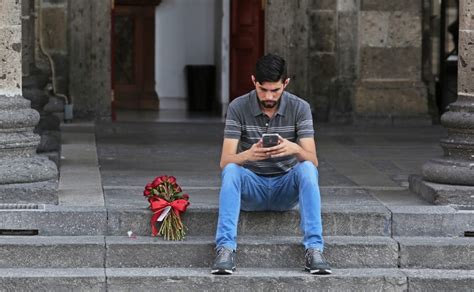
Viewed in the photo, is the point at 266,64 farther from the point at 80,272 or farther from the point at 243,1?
the point at 243,1

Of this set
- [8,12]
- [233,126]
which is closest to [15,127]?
[8,12]

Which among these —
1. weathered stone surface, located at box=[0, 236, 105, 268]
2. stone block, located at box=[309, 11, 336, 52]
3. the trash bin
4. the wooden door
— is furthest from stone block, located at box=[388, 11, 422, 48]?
weathered stone surface, located at box=[0, 236, 105, 268]

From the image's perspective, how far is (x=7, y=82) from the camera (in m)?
9.82

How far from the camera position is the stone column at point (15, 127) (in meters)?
9.70

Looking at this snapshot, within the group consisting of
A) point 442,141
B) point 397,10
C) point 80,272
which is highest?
point 397,10

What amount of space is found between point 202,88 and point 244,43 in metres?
2.61

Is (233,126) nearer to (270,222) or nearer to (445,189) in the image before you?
(270,222)

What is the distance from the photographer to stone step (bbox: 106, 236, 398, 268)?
9.13m

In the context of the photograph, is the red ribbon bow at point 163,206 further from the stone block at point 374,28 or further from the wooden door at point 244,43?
the wooden door at point 244,43

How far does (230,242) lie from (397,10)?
8.77 meters

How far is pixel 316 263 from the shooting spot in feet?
29.0

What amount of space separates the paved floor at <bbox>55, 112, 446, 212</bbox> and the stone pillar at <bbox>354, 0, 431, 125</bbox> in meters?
0.40

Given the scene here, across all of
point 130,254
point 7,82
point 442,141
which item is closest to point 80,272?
point 130,254

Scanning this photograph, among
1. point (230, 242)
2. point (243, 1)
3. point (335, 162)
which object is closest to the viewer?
point (230, 242)
